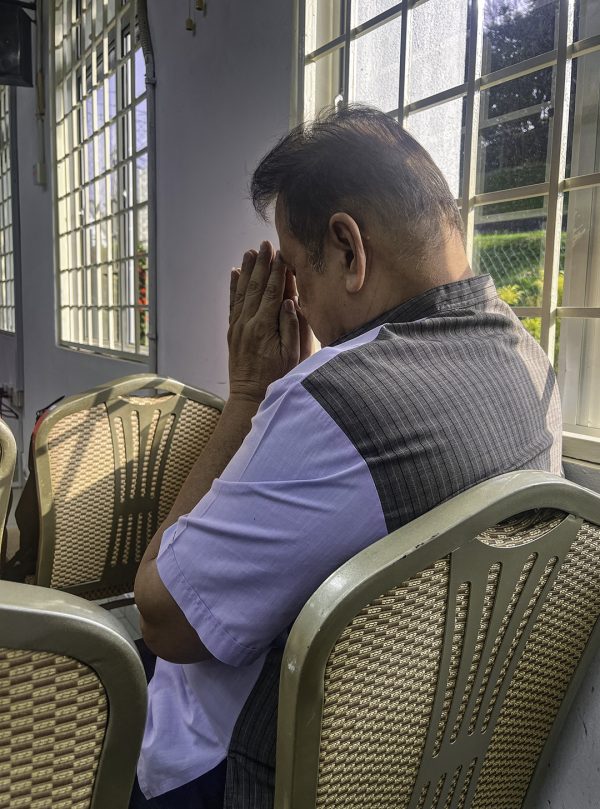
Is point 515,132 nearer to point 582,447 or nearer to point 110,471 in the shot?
point 582,447

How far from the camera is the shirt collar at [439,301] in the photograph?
897 mm

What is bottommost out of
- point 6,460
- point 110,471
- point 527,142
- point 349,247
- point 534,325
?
point 110,471

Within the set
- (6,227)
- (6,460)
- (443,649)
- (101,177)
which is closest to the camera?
(443,649)

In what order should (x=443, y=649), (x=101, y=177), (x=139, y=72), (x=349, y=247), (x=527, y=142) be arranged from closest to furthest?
1. (x=443, y=649)
2. (x=349, y=247)
3. (x=527, y=142)
4. (x=139, y=72)
5. (x=101, y=177)

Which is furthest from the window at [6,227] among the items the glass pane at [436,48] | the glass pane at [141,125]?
the glass pane at [436,48]

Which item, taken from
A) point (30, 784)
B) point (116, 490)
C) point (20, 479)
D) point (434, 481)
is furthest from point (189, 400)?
point (20, 479)

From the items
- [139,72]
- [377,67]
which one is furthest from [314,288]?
[139,72]

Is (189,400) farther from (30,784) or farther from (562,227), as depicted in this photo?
(30,784)

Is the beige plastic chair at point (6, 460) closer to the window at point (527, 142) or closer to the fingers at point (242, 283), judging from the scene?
the fingers at point (242, 283)

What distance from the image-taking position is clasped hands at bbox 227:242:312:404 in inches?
46.4

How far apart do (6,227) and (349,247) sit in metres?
7.19

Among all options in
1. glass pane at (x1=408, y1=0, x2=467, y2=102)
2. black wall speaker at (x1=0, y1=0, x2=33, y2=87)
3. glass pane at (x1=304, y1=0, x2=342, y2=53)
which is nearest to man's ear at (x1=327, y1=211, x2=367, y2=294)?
glass pane at (x1=408, y1=0, x2=467, y2=102)

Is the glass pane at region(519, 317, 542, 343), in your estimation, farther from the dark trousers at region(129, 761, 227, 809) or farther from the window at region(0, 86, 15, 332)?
the window at region(0, 86, 15, 332)

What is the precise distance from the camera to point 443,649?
651mm
